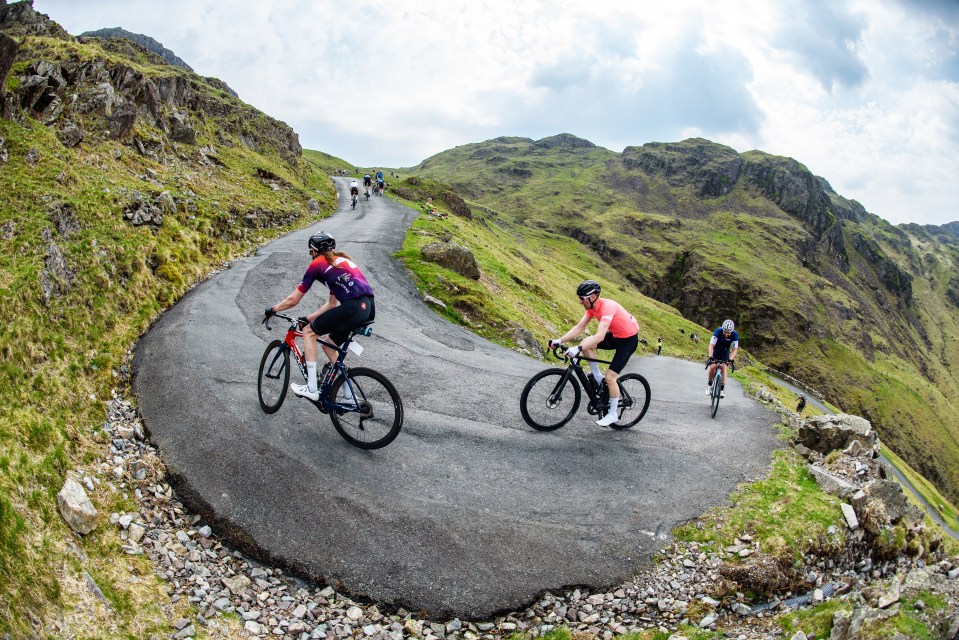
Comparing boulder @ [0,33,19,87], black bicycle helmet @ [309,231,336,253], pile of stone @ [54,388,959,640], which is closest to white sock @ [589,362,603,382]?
pile of stone @ [54,388,959,640]

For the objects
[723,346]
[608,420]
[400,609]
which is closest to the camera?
[400,609]

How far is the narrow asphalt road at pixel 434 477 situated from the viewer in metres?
6.66

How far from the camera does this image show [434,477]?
8172mm

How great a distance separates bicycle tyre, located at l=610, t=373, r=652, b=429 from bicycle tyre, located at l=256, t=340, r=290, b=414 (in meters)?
7.04

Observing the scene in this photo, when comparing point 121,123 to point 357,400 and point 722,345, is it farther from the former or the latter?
point 722,345

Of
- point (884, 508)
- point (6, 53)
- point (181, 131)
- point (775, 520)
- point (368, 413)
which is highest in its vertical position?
point (181, 131)

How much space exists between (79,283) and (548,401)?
465 inches

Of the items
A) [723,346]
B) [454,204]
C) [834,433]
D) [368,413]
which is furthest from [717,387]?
[454,204]

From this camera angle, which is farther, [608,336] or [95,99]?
[95,99]

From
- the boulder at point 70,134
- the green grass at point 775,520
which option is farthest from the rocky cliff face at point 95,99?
the green grass at point 775,520

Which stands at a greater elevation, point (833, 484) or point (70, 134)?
point (70, 134)

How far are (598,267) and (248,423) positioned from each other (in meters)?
144

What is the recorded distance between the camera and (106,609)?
5.20m

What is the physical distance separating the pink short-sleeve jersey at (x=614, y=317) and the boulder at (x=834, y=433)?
20.2 feet
